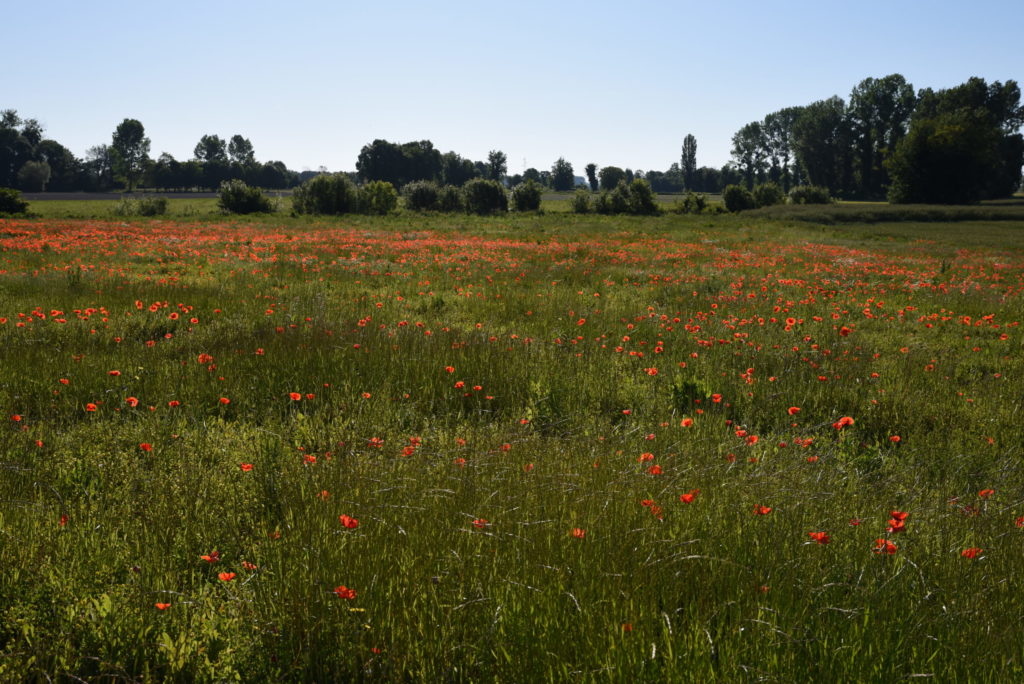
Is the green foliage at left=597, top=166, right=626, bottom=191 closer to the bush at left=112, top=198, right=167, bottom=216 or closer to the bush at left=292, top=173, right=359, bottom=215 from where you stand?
the bush at left=292, top=173, right=359, bottom=215

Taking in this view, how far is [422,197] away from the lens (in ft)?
193

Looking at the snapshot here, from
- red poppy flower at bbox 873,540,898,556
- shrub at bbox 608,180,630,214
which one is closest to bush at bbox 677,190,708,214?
shrub at bbox 608,180,630,214

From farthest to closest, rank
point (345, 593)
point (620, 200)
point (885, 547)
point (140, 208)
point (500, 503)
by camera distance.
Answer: point (620, 200)
point (140, 208)
point (500, 503)
point (885, 547)
point (345, 593)

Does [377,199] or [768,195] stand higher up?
[768,195]

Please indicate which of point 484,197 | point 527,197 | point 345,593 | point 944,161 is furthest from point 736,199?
point 345,593

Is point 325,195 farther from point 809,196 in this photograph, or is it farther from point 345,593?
point 809,196

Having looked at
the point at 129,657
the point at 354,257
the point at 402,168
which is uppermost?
the point at 402,168

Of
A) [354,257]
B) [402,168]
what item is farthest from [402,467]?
[402,168]

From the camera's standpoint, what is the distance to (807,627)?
89.4 inches

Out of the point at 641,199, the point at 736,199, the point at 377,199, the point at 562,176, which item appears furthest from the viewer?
the point at 562,176

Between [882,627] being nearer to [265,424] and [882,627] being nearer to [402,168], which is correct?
[265,424]

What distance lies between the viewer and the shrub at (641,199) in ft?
197

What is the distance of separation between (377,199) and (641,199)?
2625cm

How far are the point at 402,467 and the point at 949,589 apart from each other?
9.64ft
